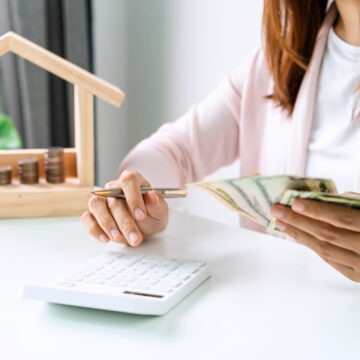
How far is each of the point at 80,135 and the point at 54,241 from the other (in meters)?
0.25

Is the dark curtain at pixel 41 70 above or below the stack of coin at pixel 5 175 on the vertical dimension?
above

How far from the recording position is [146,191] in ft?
2.97

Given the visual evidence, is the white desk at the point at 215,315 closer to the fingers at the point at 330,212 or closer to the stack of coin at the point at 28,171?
the fingers at the point at 330,212

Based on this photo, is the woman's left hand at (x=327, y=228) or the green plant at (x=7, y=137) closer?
the woman's left hand at (x=327, y=228)

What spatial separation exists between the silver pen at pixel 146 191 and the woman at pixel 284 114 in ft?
0.22

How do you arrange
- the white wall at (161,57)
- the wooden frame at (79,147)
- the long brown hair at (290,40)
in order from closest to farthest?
the wooden frame at (79,147) < the long brown hair at (290,40) < the white wall at (161,57)

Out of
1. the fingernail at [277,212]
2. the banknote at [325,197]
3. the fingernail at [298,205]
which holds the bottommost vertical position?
the fingernail at [277,212]

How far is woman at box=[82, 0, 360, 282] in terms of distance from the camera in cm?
119

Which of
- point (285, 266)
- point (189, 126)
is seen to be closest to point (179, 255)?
point (285, 266)

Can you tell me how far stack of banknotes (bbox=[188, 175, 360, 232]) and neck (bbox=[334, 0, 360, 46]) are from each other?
63cm

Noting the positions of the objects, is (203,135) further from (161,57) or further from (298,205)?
(161,57)

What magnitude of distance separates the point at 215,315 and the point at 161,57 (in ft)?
5.88

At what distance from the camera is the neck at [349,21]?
3.86 feet

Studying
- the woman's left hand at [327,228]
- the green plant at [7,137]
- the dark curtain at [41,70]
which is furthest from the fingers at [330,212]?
the dark curtain at [41,70]
